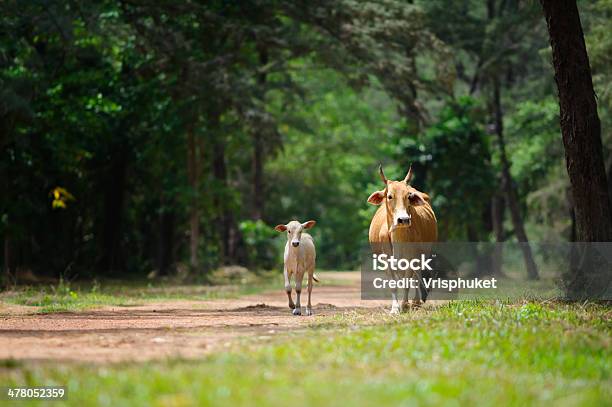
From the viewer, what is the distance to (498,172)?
39781 mm

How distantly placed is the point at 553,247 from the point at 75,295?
1997 centimetres

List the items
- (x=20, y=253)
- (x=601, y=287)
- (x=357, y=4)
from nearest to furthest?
1. (x=601, y=287)
2. (x=357, y=4)
3. (x=20, y=253)

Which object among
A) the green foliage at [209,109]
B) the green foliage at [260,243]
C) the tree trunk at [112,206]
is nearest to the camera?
the green foliage at [209,109]

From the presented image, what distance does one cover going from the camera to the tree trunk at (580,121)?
51.8 ft

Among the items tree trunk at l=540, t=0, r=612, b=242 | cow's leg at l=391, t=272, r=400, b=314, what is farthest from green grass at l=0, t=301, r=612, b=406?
tree trunk at l=540, t=0, r=612, b=242

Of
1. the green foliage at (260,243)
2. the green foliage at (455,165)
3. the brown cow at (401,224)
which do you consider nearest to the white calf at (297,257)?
the brown cow at (401,224)

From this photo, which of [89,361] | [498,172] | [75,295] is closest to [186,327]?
[89,361]

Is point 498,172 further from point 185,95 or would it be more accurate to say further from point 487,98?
point 185,95

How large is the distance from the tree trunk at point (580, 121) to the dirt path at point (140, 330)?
4.63 meters

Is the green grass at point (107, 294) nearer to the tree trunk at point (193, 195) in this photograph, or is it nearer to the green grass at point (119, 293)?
the green grass at point (119, 293)

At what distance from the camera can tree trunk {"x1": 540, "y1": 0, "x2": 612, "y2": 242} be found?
51.8 feet

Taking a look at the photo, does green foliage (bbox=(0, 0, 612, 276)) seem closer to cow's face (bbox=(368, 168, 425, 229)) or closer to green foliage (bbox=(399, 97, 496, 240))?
green foliage (bbox=(399, 97, 496, 240))

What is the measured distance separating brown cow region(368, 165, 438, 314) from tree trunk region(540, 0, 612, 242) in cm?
261

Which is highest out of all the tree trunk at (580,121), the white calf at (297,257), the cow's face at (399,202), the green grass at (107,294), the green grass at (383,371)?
the tree trunk at (580,121)
